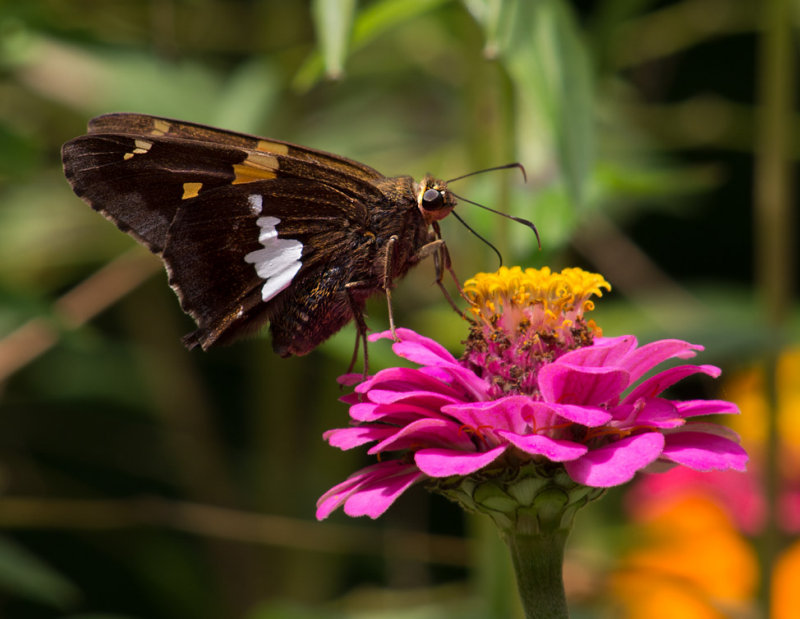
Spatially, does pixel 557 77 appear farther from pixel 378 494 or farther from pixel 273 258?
pixel 378 494

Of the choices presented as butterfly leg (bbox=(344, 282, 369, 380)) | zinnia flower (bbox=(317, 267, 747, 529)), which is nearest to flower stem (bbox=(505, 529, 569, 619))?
zinnia flower (bbox=(317, 267, 747, 529))

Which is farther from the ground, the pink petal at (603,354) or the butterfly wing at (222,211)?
the butterfly wing at (222,211)

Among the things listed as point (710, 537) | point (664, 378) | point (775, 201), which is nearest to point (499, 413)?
point (664, 378)

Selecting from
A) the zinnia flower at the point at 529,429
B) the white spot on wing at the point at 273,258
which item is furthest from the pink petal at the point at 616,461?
the white spot on wing at the point at 273,258

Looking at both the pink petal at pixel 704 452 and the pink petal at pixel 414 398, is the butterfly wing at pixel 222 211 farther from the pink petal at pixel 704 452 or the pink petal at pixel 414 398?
the pink petal at pixel 704 452

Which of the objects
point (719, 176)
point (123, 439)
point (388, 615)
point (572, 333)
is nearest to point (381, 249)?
point (572, 333)

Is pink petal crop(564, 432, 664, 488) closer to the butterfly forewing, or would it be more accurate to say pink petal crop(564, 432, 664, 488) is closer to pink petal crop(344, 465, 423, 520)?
pink petal crop(344, 465, 423, 520)
